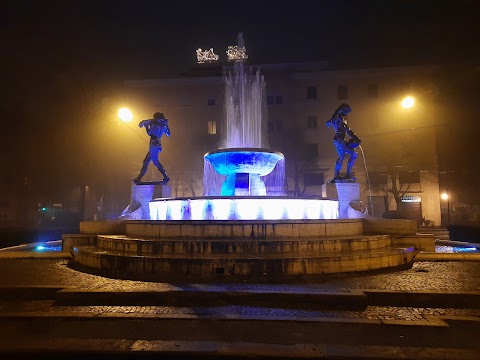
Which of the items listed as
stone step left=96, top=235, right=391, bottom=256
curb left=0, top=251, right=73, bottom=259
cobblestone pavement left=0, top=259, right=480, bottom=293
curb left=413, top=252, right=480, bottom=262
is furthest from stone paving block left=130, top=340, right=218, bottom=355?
curb left=413, top=252, right=480, bottom=262

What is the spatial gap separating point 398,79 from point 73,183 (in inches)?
1438

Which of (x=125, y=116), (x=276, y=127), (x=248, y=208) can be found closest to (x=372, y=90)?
(x=276, y=127)

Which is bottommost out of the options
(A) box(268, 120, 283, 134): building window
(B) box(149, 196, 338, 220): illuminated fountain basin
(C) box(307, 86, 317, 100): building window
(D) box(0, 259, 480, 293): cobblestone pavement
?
(D) box(0, 259, 480, 293): cobblestone pavement

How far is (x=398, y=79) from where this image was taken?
34562 mm

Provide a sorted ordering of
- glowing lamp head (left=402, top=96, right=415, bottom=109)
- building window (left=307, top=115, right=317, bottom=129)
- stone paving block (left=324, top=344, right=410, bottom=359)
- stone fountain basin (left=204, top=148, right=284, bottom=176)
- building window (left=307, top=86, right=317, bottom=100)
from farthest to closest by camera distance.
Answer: building window (left=307, top=86, right=317, bottom=100) → building window (left=307, top=115, right=317, bottom=129) → glowing lamp head (left=402, top=96, right=415, bottom=109) → stone fountain basin (left=204, top=148, right=284, bottom=176) → stone paving block (left=324, top=344, right=410, bottom=359)

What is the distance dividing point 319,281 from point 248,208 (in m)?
4.42

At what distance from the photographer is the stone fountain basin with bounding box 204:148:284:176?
12.5 metres

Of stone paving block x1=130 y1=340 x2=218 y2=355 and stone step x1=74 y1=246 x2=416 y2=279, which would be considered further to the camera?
stone step x1=74 y1=246 x2=416 y2=279

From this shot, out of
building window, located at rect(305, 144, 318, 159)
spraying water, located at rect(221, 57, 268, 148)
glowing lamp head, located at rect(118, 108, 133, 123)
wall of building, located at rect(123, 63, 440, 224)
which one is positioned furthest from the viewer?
glowing lamp head, located at rect(118, 108, 133, 123)

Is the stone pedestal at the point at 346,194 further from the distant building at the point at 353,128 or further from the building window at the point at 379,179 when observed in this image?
the building window at the point at 379,179

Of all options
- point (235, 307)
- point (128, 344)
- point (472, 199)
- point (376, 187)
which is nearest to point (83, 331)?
point (128, 344)

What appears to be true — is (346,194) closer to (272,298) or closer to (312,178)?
(272,298)

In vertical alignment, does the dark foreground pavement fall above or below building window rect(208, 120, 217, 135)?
below

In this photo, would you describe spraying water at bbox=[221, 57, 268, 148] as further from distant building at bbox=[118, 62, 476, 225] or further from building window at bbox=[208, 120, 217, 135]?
distant building at bbox=[118, 62, 476, 225]
